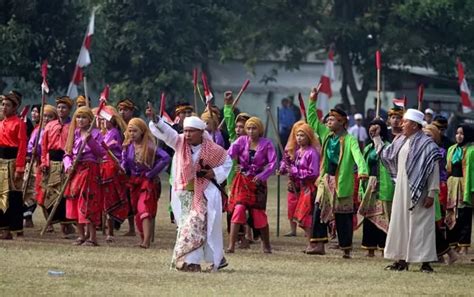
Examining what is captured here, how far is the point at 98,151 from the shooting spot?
55.8 ft

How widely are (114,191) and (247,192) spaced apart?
79.1 inches

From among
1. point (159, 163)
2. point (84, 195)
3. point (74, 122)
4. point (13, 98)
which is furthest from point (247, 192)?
point (13, 98)

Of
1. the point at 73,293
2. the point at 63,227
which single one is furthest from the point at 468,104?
the point at 73,293

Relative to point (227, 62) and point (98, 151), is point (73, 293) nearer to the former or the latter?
A: point (98, 151)

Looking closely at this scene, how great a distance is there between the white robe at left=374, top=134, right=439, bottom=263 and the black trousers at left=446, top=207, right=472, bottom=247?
239 centimetres

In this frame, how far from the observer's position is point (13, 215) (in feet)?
57.5

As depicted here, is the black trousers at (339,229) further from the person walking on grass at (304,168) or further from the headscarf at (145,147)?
the headscarf at (145,147)

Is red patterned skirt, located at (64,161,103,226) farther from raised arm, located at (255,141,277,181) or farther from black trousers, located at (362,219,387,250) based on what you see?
black trousers, located at (362,219,387,250)

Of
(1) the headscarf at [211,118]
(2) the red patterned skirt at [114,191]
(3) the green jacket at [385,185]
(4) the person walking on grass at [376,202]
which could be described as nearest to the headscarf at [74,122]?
(2) the red patterned skirt at [114,191]

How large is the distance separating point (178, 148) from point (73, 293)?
8.37 ft

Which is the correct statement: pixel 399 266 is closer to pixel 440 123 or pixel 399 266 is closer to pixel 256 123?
pixel 256 123

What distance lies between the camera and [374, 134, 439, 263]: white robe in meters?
14.9

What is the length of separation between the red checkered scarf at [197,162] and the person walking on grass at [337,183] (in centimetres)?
226

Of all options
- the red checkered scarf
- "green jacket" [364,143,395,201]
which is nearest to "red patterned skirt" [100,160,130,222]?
"green jacket" [364,143,395,201]
